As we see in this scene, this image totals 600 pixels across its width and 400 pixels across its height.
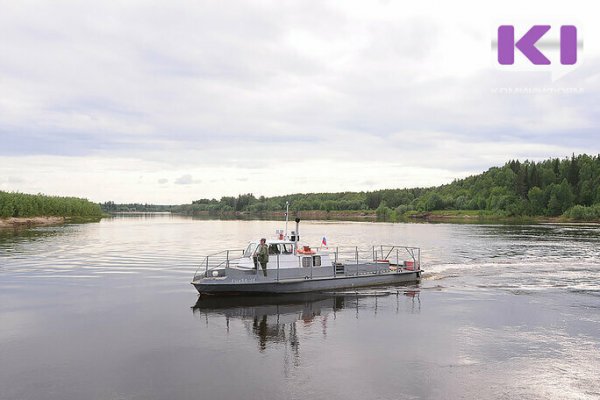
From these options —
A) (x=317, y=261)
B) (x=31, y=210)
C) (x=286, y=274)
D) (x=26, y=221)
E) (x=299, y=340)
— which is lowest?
(x=299, y=340)

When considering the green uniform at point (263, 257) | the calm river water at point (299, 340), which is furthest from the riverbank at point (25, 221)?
the green uniform at point (263, 257)

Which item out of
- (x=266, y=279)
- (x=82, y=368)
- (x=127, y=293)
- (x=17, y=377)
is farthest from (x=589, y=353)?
(x=127, y=293)

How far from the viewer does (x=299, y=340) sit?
80.8 ft

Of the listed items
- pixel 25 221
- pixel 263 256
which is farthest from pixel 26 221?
pixel 263 256

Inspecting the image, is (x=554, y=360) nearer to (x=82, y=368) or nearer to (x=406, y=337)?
(x=406, y=337)

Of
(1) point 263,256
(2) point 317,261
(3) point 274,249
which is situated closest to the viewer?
(1) point 263,256

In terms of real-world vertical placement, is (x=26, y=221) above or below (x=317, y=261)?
above

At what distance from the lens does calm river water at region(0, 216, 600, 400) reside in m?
18.3

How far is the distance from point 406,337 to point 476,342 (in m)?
3.41

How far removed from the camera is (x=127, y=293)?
36156 millimetres

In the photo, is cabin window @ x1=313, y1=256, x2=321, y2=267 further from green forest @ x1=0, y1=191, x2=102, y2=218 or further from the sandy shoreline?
green forest @ x1=0, y1=191, x2=102, y2=218

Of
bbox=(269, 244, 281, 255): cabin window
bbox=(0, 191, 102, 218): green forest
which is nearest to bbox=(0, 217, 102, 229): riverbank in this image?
bbox=(0, 191, 102, 218): green forest

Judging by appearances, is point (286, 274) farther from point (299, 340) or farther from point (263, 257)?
point (299, 340)

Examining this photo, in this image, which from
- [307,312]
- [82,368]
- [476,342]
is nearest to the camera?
[82,368]
